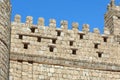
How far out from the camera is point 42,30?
19.3 m

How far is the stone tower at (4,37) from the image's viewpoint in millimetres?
16031

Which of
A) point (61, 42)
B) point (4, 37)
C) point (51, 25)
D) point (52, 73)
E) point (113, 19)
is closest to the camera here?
point (4, 37)

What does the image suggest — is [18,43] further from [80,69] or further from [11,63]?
[80,69]

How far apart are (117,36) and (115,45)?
65cm

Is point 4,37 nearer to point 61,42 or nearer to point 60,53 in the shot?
point 60,53

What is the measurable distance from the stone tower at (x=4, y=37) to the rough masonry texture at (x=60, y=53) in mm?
1525

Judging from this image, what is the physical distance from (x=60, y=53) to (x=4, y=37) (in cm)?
333

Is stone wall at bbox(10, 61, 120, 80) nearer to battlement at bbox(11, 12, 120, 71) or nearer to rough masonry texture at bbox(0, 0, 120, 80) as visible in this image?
rough masonry texture at bbox(0, 0, 120, 80)

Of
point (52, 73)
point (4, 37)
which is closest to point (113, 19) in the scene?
point (52, 73)

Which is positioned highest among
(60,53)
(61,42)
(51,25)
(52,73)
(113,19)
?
(113,19)

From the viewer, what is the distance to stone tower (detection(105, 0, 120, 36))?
20.9 metres

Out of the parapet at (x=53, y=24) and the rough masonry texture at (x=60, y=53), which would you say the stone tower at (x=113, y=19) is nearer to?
the rough masonry texture at (x=60, y=53)

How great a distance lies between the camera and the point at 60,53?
62.6ft

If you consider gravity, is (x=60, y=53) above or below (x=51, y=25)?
below
